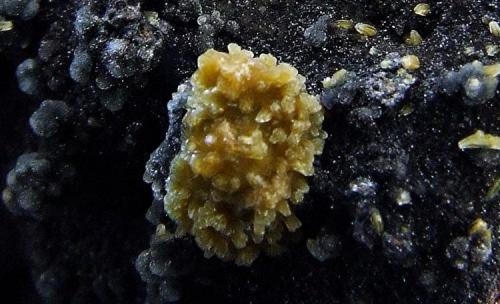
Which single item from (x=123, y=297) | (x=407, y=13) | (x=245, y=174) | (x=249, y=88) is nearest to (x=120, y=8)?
(x=249, y=88)

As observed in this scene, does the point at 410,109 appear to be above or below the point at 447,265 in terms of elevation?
above

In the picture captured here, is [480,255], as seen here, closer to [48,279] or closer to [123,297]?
[123,297]

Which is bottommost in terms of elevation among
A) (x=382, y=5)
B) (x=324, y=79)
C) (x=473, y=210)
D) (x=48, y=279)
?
(x=48, y=279)

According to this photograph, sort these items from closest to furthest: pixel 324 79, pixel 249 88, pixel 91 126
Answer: pixel 249 88
pixel 324 79
pixel 91 126

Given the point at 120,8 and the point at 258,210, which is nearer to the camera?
the point at 258,210
